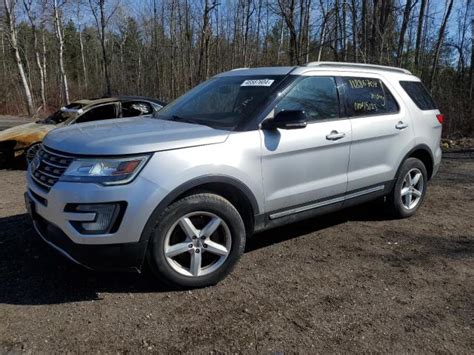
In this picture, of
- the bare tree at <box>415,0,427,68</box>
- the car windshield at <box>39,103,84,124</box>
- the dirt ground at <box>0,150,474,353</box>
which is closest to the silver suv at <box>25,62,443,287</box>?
the dirt ground at <box>0,150,474,353</box>

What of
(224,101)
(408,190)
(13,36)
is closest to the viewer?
(224,101)

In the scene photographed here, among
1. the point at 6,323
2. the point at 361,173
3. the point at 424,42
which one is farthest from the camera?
the point at 424,42

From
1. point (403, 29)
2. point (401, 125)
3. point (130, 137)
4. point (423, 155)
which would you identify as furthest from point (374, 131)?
point (403, 29)

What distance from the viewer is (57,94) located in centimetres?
3728

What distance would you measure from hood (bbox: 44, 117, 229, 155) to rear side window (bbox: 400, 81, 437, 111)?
9.23 ft

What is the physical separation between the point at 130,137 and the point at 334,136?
1981 mm

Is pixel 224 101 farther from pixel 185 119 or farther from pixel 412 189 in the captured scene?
pixel 412 189

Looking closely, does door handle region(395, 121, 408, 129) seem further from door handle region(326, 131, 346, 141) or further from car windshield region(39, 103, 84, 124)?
car windshield region(39, 103, 84, 124)

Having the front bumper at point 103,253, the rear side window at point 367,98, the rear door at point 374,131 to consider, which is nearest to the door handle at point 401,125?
the rear door at point 374,131

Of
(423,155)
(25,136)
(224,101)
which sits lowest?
(25,136)

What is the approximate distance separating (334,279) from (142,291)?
1.64 meters

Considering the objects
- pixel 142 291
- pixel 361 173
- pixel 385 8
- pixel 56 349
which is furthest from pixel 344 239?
A: pixel 385 8

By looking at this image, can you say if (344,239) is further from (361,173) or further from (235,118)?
(235,118)

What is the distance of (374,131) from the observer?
461cm
